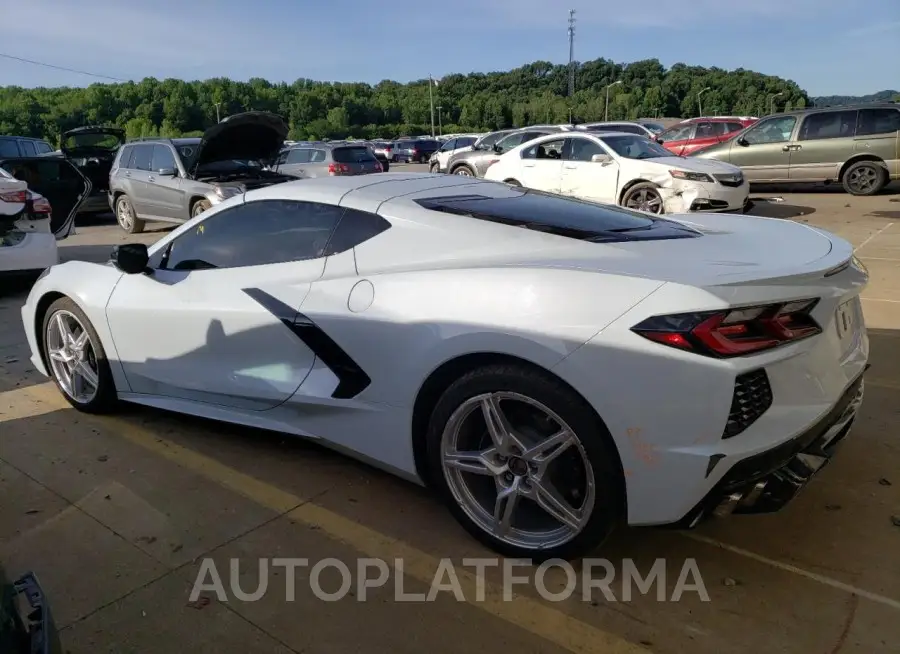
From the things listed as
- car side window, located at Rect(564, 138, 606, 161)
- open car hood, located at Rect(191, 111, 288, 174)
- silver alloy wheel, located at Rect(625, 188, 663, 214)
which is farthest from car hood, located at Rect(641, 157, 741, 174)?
open car hood, located at Rect(191, 111, 288, 174)

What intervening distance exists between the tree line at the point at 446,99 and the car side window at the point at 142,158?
5105 centimetres

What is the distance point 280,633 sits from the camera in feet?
7.55

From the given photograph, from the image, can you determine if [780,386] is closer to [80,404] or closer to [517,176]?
[80,404]

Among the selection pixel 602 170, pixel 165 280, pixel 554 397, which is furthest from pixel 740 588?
pixel 602 170

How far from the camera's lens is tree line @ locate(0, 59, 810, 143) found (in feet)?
213

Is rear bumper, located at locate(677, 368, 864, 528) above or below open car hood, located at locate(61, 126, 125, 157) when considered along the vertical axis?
below

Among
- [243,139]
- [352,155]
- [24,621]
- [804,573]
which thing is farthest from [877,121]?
[24,621]

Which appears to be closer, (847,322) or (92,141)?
(847,322)

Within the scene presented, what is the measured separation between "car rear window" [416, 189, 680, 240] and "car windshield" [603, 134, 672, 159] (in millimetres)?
7899

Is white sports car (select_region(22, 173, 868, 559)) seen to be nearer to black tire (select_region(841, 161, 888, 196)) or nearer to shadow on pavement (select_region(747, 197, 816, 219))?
shadow on pavement (select_region(747, 197, 816, 219))

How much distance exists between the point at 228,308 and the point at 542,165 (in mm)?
9283

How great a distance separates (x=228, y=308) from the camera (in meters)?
3.28

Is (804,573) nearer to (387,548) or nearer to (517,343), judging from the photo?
(517,343)

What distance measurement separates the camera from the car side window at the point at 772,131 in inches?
539
